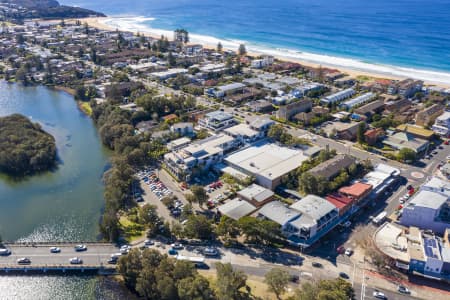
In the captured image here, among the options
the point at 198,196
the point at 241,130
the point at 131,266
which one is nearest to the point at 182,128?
the point at 241,130

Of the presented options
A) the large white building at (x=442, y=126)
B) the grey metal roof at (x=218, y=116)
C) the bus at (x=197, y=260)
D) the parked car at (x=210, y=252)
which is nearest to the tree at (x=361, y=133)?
the large white building at (x=442, y=126)

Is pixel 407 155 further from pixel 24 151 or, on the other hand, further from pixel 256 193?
pixel 24 151

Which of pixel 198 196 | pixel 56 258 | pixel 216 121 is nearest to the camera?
pixel 56 258

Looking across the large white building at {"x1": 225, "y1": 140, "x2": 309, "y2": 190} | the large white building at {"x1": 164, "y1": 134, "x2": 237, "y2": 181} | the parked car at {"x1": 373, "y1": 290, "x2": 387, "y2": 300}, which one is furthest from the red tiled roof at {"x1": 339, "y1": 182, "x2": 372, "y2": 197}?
the large white building at {"x1": 164, "y1": 134, "x2": 237, "y2": 181}

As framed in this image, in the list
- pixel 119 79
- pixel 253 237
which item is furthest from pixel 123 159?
pixel 119 79

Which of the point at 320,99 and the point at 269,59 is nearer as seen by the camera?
the point at 320,99

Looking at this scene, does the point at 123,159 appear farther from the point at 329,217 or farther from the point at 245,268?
the point at 329,217

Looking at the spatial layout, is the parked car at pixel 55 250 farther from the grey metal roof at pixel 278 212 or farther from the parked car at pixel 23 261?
the grey metal roof at pixel 278 212
